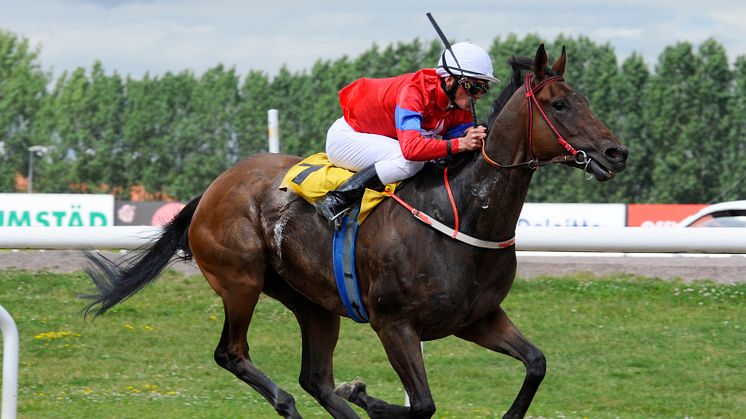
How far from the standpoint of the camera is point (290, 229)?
5.42 metres

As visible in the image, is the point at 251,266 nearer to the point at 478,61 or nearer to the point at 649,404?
the point at 478,61

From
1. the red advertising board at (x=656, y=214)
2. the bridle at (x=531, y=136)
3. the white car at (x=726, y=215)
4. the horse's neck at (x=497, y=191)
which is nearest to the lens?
the bridle at (x=531, y=136)

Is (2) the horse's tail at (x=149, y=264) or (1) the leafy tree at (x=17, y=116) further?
(1) the leafy tree at (x=17, y=116)

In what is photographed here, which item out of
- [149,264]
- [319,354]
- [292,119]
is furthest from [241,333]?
[292,119]

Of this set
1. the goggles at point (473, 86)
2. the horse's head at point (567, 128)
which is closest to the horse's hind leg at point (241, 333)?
the goggles at point (473, 86)

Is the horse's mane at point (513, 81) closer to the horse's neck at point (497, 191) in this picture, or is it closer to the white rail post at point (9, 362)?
the horse's neck at point (497, 191)

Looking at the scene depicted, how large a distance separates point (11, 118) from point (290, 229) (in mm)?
47932

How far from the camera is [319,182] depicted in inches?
208

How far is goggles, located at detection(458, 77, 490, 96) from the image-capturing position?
16.1 feet

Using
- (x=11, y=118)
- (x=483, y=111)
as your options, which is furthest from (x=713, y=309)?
(x=11, y=118)

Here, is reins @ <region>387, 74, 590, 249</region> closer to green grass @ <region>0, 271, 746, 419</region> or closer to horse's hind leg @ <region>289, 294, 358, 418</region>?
horse's hind leg @ <region>289, 294, 358, 418</region>

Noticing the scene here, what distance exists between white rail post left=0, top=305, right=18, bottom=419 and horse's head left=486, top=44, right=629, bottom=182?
209 cm

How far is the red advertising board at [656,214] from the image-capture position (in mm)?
23734

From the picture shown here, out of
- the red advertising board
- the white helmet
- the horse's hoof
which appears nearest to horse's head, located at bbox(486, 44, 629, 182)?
the white helmet
